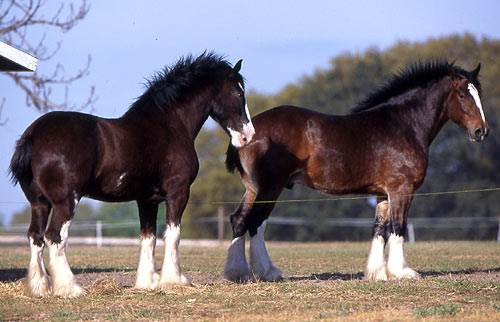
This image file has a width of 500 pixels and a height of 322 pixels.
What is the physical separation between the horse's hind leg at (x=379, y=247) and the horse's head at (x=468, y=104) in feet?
5.67

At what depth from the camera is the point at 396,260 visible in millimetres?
9094

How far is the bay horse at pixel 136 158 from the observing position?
23.4 ft

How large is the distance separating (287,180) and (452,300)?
2948mm

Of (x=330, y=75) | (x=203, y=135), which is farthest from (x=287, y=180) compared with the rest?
(x=330, y=75)

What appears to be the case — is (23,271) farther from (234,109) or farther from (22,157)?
(234,109)

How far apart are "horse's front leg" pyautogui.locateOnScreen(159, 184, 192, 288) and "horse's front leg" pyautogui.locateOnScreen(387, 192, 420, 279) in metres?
2.95

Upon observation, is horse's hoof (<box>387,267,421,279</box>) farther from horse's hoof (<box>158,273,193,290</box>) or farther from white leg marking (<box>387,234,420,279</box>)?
horse's hoof (<box>158,273,193,290</box>)

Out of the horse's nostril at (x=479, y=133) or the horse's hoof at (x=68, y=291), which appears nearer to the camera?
the horse's hoof at (x=68, y=291)

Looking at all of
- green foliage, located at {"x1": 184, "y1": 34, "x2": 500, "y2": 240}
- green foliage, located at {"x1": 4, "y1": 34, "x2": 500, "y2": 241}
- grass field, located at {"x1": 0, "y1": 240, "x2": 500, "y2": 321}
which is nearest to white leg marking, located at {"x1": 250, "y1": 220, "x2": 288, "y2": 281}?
grass field, located at {"x1": 0, "y1": 240, "x2": 500, "y2": 321}

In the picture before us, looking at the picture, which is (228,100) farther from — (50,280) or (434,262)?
(434,262)

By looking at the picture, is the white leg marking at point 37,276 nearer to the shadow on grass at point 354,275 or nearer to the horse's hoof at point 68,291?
the horse's hoof at point 68,291

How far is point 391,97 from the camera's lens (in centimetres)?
1014

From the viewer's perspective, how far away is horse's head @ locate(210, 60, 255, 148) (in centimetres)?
852

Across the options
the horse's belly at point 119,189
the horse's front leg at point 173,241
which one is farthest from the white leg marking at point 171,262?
the horse's belly at point 119,189
